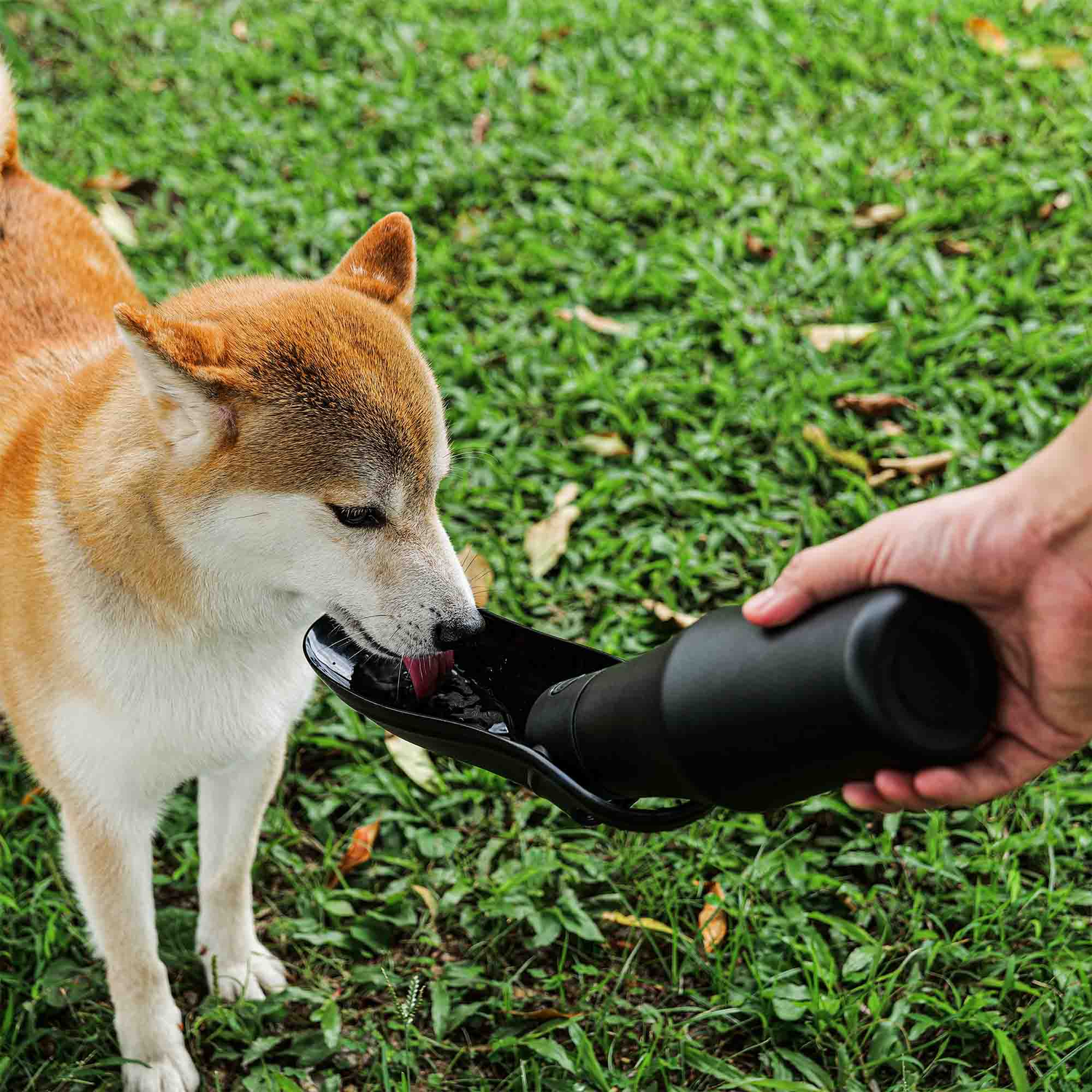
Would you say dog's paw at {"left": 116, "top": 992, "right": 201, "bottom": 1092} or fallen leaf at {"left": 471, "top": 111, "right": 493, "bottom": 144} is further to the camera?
fallen leaf at {"left": 471, "top": 111, "right": 493, "bottom": 144}

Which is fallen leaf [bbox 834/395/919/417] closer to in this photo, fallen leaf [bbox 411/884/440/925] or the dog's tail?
fallen leaf [bbox 411/884/440/925]

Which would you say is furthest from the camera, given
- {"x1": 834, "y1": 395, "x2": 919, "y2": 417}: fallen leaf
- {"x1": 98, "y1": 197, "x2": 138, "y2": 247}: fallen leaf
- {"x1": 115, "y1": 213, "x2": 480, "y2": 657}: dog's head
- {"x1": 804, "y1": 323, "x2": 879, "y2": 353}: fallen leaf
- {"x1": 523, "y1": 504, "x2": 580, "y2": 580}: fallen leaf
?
{"x1": 98, "y1": 197, "x2": 138, "y2": 247}: fallen leaf

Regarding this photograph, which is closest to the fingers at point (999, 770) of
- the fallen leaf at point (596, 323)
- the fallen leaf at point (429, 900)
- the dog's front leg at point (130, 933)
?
the fallen leaf at point (429, 900)

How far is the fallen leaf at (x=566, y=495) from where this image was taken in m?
A: 4.31

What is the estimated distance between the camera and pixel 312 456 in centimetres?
246

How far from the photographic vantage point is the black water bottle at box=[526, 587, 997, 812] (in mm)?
1764

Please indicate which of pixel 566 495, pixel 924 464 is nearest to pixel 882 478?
pixel 924 464

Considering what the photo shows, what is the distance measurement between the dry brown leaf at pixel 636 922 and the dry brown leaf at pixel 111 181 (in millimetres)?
4288

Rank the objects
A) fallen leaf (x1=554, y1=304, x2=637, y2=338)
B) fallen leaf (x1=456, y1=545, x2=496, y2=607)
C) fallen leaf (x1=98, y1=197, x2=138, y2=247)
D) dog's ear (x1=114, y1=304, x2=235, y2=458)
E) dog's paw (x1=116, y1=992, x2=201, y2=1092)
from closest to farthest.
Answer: dog's ear (x1=114, y1=304, x2=235, y2=458) → dog's paw (x1=116, y1=992, x2=201, y2=1092) → fallen leaf (x1=456, y1=545, x2=496, y2=607) → fallen leaf (x1=554, y1=304, x2=637, y2=338) → fallen leaf (x1=98, y1=197, x2=138, y2=247)

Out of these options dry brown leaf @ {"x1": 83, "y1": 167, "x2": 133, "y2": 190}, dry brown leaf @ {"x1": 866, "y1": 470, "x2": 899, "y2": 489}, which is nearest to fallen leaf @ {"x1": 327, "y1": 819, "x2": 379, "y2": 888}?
dry brown leaf @ {"x1": 866, "y1": 470, "x2": 899, "y2": 489}

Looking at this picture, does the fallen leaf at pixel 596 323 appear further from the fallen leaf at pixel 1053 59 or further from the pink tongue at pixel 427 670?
the fallen leaf at pixel 1053 59

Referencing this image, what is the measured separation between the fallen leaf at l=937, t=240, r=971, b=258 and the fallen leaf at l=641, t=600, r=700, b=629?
226cm

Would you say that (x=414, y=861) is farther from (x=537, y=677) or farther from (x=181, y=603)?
(x=181, y=603)

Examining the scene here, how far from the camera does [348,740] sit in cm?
374
